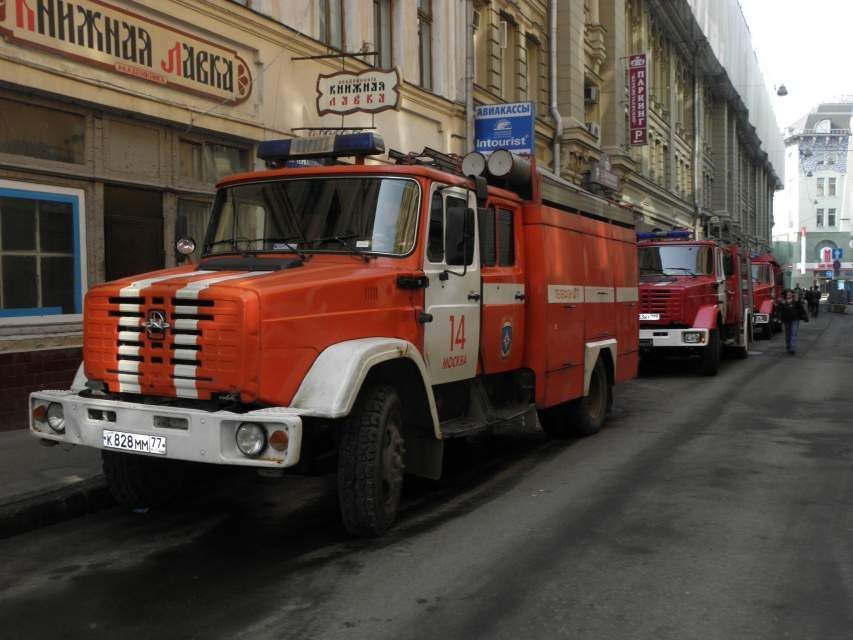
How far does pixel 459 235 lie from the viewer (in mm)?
6559

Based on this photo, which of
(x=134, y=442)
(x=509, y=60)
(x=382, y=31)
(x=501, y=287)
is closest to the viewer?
(x=134, y=442)

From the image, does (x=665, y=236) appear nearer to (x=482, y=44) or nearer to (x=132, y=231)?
(x=482, y=44)

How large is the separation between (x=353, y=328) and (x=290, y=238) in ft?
3.33

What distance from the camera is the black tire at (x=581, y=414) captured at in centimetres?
915

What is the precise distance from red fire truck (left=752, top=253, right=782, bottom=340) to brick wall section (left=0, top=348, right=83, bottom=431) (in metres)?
20.8

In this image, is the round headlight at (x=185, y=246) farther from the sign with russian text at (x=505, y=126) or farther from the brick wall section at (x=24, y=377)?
the sign with russian text at (x=505, y=126)

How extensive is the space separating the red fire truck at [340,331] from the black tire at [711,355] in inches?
296

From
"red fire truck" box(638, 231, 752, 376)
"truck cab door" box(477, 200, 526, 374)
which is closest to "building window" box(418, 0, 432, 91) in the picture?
"red fire truck" box(638, 231, 752, 376)

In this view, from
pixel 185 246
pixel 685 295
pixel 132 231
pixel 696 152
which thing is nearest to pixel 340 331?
pixel 185 246

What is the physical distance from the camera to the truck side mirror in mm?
6398

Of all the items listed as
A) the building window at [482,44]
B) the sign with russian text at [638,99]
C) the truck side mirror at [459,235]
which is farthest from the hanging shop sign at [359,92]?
the sign with russian text at [638,99]

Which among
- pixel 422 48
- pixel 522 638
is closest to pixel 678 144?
pixel 422 48

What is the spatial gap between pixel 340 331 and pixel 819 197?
10474cm

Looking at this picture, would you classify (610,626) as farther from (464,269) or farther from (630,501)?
(464,269)
